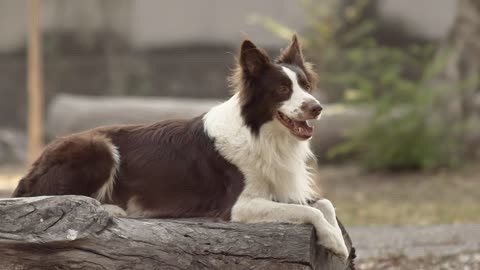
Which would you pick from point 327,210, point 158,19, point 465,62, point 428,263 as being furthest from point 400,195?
point 327,210

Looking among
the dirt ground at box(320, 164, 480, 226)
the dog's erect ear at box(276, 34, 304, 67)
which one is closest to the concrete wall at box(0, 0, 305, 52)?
the dirt ground at box(320, 164, 480, 226)

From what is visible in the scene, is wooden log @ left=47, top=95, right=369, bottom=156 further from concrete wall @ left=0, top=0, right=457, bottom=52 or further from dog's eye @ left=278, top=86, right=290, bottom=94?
dog's eye @ left=278, top=86, right=290, bottom=94

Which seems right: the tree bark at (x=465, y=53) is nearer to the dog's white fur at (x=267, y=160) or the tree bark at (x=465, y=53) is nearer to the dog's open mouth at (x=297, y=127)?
the dog's white fur at (x=267, y=160)

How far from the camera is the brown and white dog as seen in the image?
5078 millimetres

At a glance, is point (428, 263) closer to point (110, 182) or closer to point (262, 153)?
point (262, 153)

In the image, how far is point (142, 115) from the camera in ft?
44.0

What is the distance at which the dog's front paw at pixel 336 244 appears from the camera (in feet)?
15.8

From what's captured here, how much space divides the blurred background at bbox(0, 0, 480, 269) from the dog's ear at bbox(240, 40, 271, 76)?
4.58 meters

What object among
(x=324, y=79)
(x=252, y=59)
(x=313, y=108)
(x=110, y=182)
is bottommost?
(x=324, y=79)

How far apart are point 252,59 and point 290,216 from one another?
2.91 ft

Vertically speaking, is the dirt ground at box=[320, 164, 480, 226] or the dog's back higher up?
the dog's back

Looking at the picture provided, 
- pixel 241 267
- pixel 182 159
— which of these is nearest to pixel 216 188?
pixel 182 159

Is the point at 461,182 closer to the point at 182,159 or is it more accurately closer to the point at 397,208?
the point at 397,208

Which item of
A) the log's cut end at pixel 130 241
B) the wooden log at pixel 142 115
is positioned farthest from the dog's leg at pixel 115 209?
the wooden log at pixel 142 115
